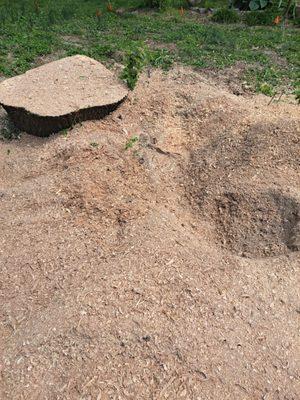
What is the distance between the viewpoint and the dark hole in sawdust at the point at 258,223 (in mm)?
4027

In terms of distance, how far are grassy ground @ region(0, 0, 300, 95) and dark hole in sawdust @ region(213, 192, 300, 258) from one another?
2.45 metres

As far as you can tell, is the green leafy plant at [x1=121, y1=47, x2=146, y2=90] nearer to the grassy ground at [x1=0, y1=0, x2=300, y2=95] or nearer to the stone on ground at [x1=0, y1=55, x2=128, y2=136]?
the stone on ground at [x1=0, y1=55, x2=128, y2=136]

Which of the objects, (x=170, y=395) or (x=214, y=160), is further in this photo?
(x=214, y=160)

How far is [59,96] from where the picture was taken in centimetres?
539

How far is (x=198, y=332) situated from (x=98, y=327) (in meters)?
0.71

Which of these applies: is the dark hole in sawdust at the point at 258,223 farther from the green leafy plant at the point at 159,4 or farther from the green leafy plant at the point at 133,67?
the green leafy plant at the point at 159,4

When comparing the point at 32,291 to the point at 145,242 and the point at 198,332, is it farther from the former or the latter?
the point at 198,332

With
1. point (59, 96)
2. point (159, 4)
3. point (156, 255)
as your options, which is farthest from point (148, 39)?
point (156, 255)

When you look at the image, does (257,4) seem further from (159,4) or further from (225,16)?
(159,4)

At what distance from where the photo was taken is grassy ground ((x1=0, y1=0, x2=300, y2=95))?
7.09m

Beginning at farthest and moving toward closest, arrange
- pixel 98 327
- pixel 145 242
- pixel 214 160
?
pixel 214 160 < pixel 145 242 < pixel 98 327

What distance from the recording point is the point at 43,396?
2.84 meters

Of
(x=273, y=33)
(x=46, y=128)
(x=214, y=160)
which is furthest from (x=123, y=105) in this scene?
(x=273, y=33)

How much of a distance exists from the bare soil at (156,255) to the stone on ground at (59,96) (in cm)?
A: 16
